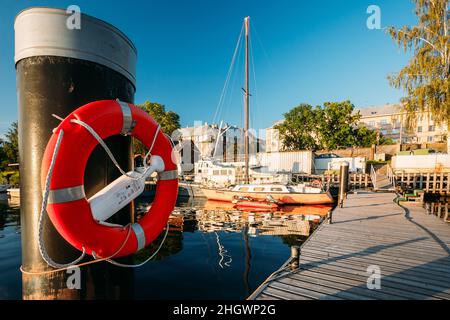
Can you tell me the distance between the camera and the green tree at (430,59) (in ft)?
34.5

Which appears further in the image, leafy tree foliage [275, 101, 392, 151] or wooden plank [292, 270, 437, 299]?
leafy tree foliage [275, 101, 392, 151]

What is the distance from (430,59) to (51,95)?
15425 mm

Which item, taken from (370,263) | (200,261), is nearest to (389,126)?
(370,263)

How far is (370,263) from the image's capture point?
4.25m

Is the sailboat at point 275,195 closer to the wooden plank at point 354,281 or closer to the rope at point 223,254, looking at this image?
the rope at point 223,254

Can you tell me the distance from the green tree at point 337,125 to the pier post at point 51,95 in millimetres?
38554

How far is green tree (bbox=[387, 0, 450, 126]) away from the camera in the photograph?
10.5m

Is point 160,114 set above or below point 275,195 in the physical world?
above

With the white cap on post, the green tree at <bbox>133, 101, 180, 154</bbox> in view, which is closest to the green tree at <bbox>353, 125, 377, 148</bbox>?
the green tree at <bbox>133, 101, 180, 154</bbox>

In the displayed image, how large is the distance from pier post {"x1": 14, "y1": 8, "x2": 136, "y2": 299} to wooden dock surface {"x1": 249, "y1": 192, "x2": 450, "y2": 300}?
245 cm

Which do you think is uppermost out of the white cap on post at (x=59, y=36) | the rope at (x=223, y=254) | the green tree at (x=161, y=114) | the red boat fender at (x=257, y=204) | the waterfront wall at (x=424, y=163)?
the green tree at (x=161, y=114)

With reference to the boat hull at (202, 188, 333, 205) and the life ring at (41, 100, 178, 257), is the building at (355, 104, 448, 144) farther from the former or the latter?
the life ring at (41, 100, 178, 257)

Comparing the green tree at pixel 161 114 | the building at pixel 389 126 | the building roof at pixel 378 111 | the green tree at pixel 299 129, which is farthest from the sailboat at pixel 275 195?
the building roof at pixel 378 111

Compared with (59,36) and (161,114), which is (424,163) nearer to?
(59,36)
